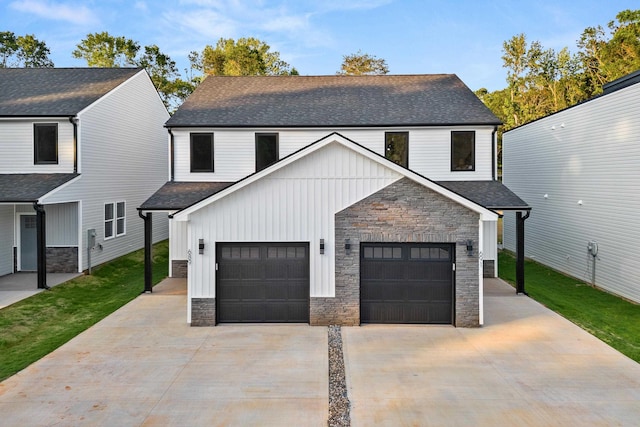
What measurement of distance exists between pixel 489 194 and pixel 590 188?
4.09 m

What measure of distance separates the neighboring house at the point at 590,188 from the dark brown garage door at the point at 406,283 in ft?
21.4

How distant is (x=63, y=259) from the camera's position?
A: 16.0 meters

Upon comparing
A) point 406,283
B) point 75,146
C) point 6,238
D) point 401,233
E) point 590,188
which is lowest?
point 406,283

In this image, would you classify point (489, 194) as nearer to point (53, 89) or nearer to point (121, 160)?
point (121, 160)

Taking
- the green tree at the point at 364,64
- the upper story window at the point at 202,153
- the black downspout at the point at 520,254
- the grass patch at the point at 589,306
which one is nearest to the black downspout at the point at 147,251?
the upper story window at the point at 202,153

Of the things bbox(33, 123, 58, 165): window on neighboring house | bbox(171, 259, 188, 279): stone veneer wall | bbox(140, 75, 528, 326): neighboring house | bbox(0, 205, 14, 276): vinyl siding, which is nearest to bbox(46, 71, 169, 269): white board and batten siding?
bbox(33, 123, 58, 165): window on neighboring house

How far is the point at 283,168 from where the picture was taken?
1079 centimetres

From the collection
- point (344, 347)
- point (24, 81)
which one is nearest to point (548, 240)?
point (344, 347)

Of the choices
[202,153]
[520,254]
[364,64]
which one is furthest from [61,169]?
[364,64]

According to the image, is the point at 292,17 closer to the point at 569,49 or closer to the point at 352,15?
the point at 352,15

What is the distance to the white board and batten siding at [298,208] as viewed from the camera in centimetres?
1080

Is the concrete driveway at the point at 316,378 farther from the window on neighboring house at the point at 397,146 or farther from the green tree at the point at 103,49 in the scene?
the green tree at the point at 103,49

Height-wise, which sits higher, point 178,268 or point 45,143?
point 45,143

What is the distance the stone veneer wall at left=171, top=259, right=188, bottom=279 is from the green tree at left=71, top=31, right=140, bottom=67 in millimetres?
22921
